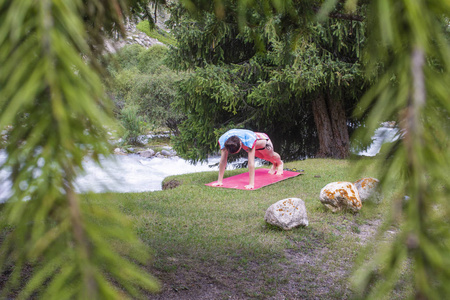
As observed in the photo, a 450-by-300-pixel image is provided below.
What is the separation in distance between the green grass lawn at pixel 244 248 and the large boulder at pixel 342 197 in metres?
0.13

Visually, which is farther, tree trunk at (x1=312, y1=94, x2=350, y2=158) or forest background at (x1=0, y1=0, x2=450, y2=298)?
tree trunk at (x1=312, y1=94, x2=350, y2=158)

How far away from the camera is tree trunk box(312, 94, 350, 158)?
8.85m

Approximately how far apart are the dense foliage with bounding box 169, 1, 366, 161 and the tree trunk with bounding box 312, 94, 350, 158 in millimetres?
28

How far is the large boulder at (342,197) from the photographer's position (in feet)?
13.7

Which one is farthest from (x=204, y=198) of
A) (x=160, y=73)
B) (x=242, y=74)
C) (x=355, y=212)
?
(x=160, y=73)

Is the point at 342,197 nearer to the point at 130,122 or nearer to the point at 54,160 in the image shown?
the point at 130,122

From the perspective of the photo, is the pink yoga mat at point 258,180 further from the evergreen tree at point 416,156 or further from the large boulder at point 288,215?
the evergreen tree at point 416,156

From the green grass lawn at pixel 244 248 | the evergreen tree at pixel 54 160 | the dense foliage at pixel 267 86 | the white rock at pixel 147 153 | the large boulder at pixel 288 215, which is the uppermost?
the dense foliage at pixel 267 86

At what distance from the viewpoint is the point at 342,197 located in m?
4.20

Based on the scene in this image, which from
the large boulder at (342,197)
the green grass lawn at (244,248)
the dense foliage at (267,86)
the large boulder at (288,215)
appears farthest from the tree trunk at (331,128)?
the large boulder at (288,215)

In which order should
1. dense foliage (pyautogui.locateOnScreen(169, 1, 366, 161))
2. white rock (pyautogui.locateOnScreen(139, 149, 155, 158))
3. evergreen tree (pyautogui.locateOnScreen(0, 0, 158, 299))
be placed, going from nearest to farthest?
evergreen tree (pyautogui.locateOnScreen(0, 0, 158, 299)) → dense foliage (pyautogui.locateOnScreen(169, 1, 366, 161)) → white rock (pyautogui.locateOnScreen(139, 149, 155, 158))

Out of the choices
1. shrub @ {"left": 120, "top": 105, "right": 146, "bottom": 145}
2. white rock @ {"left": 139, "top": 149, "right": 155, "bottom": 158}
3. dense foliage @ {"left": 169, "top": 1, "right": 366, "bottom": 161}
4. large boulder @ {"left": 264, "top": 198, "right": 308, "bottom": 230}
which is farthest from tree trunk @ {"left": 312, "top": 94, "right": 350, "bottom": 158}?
white rock @ {"left": 139, "top": 149, "right": 155, "bottom": 158}

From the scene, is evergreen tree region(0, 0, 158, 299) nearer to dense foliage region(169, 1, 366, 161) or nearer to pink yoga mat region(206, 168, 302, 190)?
pink yoga mat region(206, 168, 302, 190)

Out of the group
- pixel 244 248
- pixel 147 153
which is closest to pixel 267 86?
pixel 244 248
